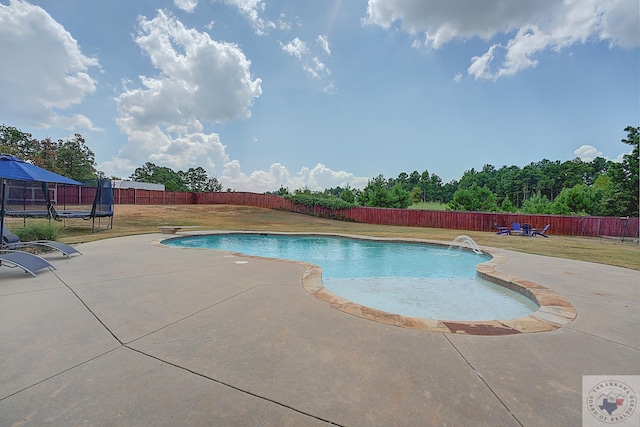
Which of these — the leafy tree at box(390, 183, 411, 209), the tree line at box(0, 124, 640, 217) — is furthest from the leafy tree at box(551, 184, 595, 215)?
the leafy tree at box(390, 183, 411, 209)

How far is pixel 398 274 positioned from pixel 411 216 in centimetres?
1504

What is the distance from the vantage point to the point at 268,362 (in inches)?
74.0

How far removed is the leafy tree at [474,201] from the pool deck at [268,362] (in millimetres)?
26299

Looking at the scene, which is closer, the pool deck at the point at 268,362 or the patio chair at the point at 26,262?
the pool deck at the point at 268,362

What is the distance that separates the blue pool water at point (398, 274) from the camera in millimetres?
4004

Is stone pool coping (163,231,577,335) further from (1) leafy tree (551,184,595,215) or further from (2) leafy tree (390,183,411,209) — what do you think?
(1) leafy tree (551,184,595,215)

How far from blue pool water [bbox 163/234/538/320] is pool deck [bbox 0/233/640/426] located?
1251 mm

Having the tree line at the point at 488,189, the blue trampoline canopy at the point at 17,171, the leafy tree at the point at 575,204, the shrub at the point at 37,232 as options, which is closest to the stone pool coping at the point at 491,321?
the blue trampoline canopy at the point at 17,171

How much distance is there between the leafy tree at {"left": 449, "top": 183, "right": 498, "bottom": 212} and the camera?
27.2 metres

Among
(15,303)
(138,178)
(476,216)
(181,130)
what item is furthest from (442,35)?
(138,178)

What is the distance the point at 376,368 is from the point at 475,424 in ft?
2.02

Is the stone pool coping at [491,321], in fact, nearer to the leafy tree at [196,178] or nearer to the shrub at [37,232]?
the shrub at [37,232]

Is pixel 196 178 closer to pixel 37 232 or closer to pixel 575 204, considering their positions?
pixel 37 232

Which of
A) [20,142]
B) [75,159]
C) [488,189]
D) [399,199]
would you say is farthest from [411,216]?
[20,142]
